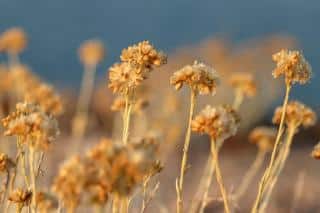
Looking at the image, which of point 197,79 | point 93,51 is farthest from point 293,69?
point 93,51

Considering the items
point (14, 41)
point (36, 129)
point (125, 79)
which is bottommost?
point (36, 129)

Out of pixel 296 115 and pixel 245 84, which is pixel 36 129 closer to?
pixel 296 115

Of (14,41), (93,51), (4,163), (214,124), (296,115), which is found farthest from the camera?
(93,51)

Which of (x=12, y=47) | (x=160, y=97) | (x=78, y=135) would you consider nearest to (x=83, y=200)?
(x=12, y=47)

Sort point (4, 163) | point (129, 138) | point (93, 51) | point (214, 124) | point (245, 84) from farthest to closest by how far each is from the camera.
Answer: point (93, 51) → point (245, 84) → point (129, 138) → point (4, 163) → point (214, 124)

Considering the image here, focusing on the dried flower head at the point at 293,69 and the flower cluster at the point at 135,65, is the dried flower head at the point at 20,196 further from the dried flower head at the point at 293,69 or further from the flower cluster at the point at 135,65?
the dried flower head at the point at 293,69

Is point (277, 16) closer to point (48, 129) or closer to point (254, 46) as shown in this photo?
point (254, 46)
